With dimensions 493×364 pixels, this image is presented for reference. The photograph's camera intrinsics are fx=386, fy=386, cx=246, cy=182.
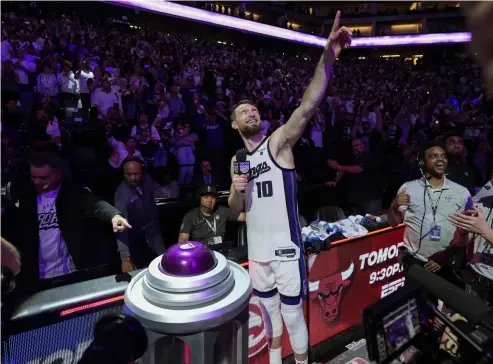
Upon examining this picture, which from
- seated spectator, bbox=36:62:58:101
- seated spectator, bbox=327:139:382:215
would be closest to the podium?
seated spectator, bbox=327:139:382:215

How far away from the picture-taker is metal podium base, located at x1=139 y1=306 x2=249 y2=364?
1.23 metres

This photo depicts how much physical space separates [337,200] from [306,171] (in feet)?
3.08

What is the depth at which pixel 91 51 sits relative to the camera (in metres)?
9.33

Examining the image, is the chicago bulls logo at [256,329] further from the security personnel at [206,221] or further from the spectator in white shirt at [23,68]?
the spectator in white shirt at [23,68]

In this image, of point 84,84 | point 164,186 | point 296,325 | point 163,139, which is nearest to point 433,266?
point 296,325

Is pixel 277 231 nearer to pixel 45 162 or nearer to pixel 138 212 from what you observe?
pixel 45 162

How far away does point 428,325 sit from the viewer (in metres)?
1.04

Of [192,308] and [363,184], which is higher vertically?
[192,308]

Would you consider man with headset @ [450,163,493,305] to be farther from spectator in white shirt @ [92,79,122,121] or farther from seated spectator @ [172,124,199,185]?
spectator in white shirt @ [92,79,122,121]

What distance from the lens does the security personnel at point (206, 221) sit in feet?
13.9

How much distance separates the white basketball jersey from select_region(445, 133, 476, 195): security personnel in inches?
102

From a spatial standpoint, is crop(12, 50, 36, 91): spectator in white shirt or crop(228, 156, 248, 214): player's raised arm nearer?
crop(228, 156, 248, 214): player's raised arm

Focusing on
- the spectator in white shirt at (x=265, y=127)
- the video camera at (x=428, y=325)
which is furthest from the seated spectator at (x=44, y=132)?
the video camera at (x=428, y=325)

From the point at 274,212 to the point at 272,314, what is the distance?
76 cm
